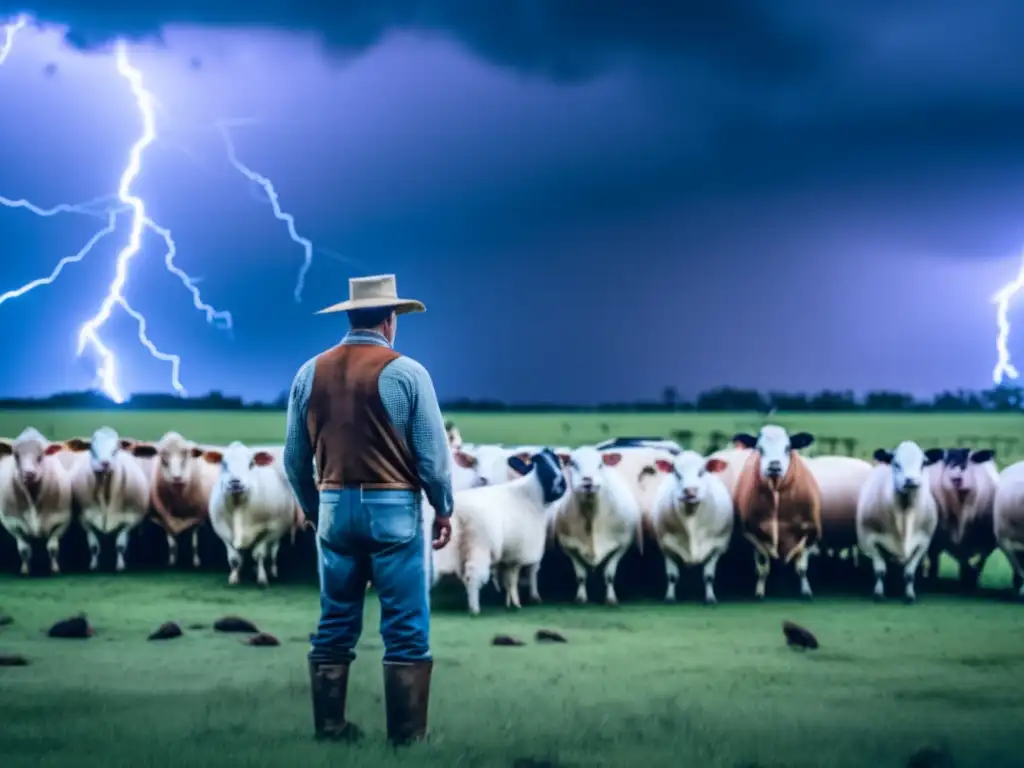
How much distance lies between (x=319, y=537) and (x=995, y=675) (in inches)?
204

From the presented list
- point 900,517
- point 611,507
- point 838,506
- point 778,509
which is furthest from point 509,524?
point 838,506

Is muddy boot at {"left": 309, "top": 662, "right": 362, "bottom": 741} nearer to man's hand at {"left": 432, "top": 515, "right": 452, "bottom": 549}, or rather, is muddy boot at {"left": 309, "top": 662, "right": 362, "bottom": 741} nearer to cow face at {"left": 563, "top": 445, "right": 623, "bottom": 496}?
man's hand at {"left": 432, "top": 515, "right": 452, "bottom": 549}

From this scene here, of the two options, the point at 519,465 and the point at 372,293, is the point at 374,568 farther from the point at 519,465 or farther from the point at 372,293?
the point at 519,465

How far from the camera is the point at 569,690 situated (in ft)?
27.0

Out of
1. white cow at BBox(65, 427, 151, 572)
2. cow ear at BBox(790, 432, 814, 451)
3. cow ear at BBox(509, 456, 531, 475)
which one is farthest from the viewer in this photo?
white cow at BBox(65, 427, 151, 572)

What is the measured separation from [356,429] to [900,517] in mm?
9093

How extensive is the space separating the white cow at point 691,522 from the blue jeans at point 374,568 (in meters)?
7.51

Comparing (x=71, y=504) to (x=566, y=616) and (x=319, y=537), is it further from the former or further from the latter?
(x=319, y=537)

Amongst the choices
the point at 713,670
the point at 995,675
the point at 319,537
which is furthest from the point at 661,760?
the point at 995,675

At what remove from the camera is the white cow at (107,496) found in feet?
53.3

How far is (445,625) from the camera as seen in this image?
11.4 m

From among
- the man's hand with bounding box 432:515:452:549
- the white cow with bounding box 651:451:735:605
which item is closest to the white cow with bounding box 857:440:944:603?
the white cow with bounding box 651:451:735:605

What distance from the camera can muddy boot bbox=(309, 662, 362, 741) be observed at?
20.9ft

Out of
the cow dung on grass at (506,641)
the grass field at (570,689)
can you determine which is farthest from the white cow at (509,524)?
the cow dung on grass at (506,641)
